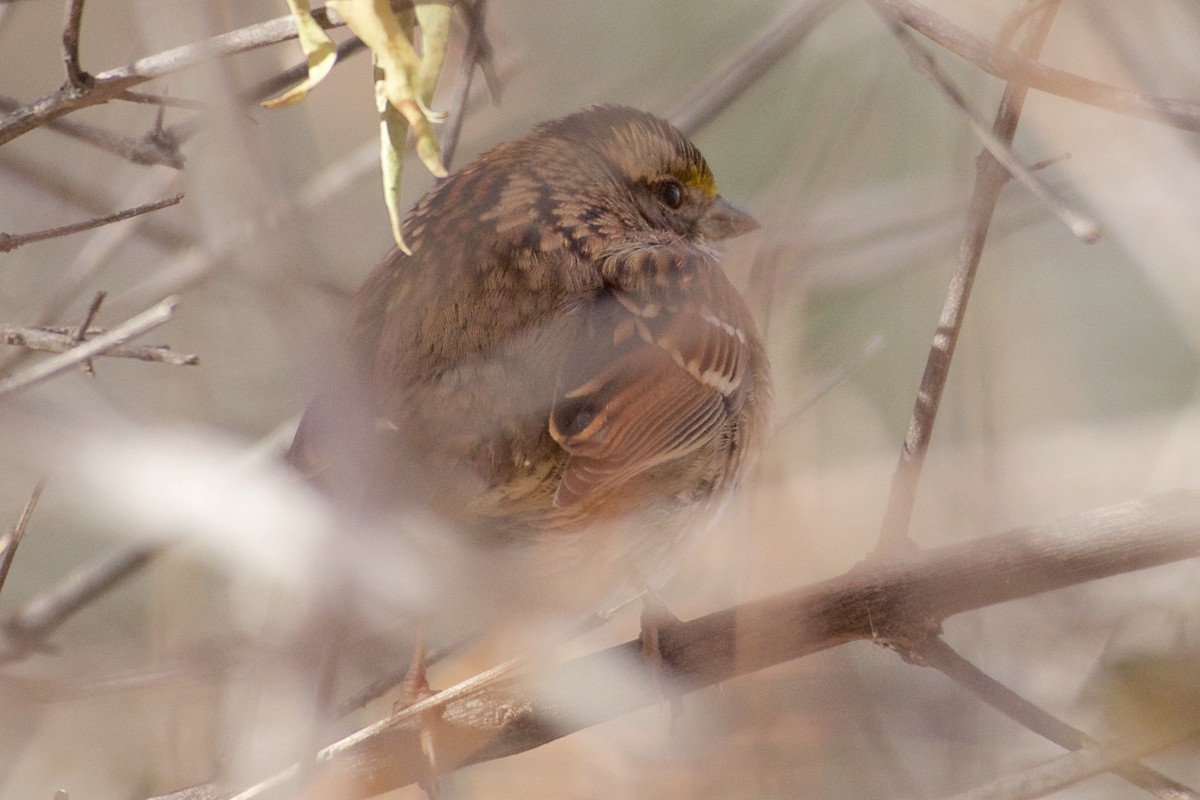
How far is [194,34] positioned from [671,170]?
103 inches

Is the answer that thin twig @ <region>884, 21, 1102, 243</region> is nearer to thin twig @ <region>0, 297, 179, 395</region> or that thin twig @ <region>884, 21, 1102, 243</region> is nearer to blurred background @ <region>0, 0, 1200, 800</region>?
blurred background @ <region>0, 0, 1200, 800</region>

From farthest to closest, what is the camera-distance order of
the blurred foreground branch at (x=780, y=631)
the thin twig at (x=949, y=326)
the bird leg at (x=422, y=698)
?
the bird leg at (x=422, y=698) < the thin twig at (x=949, y=326) < the blurred foreground branch at (x=780, y=631)

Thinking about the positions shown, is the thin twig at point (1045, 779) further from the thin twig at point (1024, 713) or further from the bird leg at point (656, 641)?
the bird leg at point (656, 641)

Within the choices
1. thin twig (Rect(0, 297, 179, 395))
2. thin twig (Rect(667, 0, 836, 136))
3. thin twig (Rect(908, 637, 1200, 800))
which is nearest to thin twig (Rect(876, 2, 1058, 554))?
thin twig (Rect(908, 637, 1200, 800))

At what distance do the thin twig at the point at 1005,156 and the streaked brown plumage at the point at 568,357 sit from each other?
95 cm

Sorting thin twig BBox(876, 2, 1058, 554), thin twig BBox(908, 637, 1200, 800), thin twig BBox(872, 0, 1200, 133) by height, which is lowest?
thin twig BBox(908, 637, 1200, 800)

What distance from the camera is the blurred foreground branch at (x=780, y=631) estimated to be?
6.89 ft

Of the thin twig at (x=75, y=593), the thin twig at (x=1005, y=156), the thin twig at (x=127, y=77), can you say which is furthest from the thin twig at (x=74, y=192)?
the thin twig at (x=1005, y=156)

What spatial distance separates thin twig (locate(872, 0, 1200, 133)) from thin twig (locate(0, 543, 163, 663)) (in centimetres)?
209

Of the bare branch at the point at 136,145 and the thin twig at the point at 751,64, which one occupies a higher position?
the bare branch at the point at 136,145

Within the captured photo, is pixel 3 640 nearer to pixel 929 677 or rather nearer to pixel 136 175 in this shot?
pixel 136 175

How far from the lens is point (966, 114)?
6.50 feet

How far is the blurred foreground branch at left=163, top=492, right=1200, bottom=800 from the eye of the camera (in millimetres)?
2100

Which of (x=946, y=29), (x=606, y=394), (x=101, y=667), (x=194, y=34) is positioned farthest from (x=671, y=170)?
(x=194, y=34)
